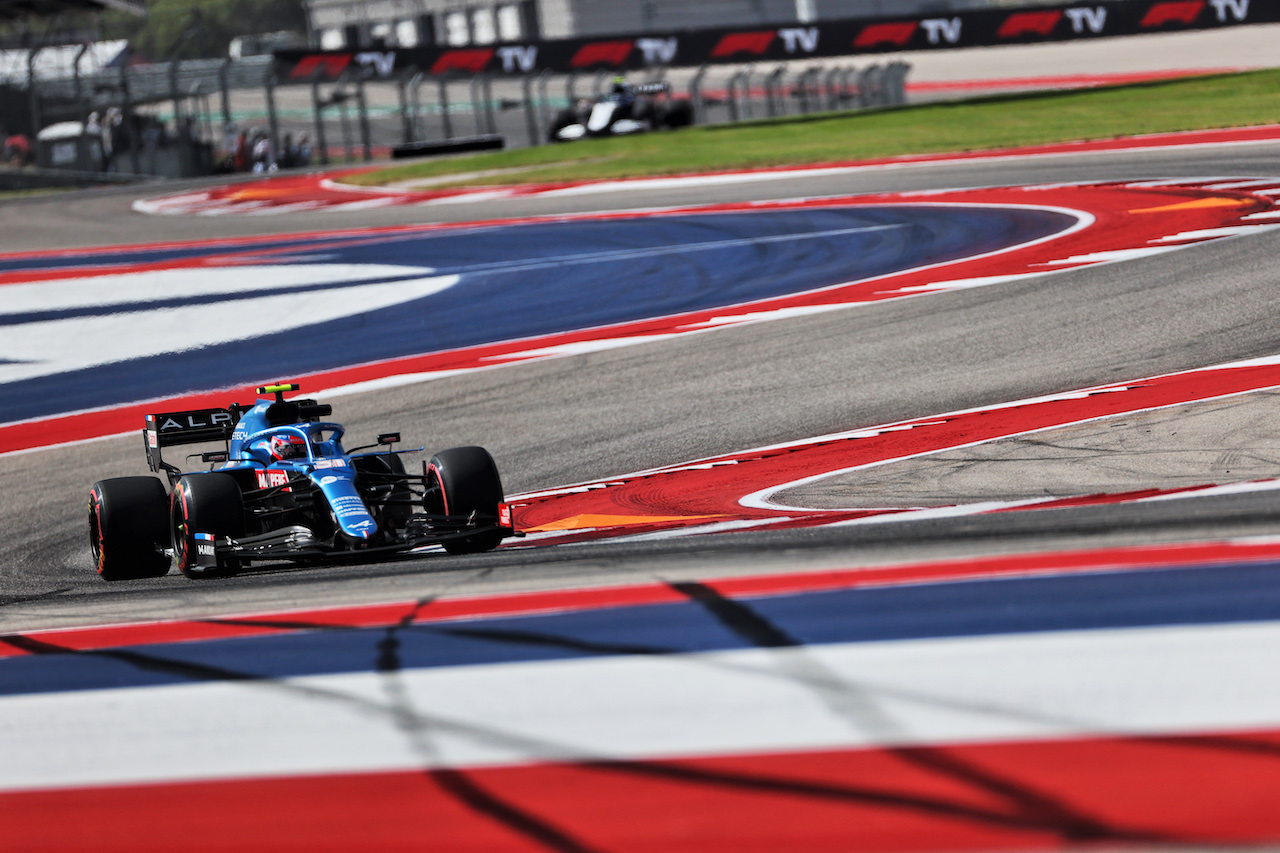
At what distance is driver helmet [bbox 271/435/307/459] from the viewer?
663 cm

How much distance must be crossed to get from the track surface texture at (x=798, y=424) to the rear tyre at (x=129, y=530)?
0.20m

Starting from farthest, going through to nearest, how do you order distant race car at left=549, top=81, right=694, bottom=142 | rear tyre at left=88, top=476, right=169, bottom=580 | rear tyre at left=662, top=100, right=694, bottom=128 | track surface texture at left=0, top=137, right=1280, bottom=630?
rear tyre at left=662, top=100, right=694, bottom=128 → distant race car at left=549, top=81, right=694, bottom=142 → rear tyre at left=88, top=476, right=169, bottom=580 → track surface texture at left=0, top=137, right=1280, bottom=630

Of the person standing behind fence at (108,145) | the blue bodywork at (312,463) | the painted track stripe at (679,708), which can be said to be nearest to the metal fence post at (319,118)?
the person standing behind fence at (108,145)

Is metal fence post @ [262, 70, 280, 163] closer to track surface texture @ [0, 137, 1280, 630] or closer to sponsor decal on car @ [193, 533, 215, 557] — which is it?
track surface texture @ [0, 137, 1280, 630]

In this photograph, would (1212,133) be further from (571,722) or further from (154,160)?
(154,160)

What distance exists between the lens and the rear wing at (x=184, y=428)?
7.26 m

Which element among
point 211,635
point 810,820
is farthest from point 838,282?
point 810,820

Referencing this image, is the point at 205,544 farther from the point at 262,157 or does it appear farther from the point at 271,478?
the point at 262,157

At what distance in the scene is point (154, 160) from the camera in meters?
34.6

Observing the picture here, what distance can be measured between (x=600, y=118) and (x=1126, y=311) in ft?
73.2

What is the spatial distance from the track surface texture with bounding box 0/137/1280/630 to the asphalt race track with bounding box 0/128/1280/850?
37mm

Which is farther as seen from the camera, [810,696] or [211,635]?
[211,635]

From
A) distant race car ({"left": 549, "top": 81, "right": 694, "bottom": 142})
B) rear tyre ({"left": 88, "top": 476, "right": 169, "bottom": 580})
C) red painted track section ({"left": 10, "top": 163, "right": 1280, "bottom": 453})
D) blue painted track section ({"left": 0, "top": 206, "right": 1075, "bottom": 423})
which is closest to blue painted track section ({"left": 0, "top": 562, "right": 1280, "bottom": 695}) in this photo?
rear tyre ({"left": 88, "top": 476, "right": 169, "bottom": 580})

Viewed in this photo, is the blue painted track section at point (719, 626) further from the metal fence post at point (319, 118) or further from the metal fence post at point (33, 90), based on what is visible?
the metal fence post at point (33, 90)
